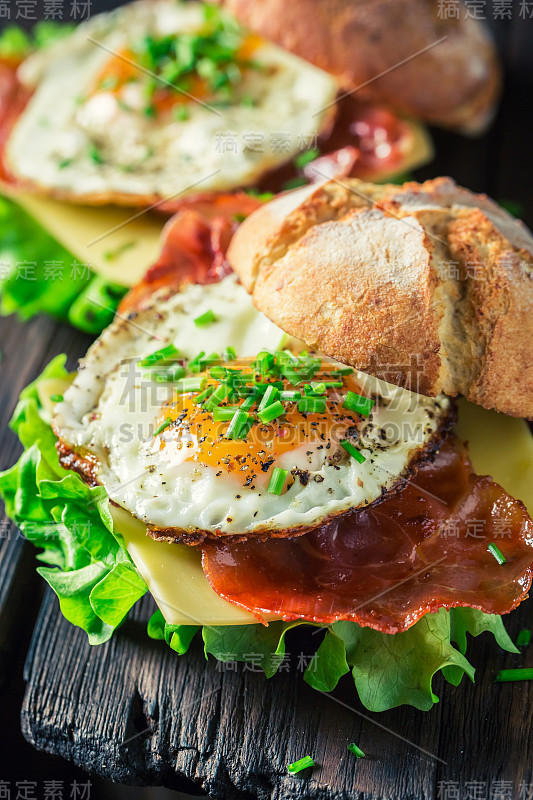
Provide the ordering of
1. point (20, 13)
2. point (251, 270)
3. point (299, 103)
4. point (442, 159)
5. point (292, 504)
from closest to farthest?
point (292, 504) → point (251, 270) → point (299, 103) → point (442, 159) → point (20, 13)

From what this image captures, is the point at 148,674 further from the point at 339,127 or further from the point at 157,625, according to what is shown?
the point at 339,127

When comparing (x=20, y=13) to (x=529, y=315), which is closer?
(x=529, y=315)

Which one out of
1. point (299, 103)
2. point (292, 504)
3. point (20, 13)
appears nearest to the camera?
point (292, 504)

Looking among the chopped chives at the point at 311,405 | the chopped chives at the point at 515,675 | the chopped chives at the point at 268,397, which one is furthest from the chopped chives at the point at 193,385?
the chopped chives at the point at 515,675

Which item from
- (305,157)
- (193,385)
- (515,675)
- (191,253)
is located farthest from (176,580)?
(305,157)

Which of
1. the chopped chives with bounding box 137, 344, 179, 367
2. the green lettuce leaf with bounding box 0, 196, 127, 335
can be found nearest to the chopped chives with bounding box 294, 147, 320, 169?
the green lettuce leaf with bounding box 0, 196, 127, 335

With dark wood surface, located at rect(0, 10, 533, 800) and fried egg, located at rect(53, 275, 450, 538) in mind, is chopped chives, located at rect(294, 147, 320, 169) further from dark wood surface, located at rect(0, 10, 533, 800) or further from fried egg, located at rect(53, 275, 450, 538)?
dark wood surface, located at rect(0, 10, 533, 800)

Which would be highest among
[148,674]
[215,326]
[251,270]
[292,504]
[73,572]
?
[251,270]

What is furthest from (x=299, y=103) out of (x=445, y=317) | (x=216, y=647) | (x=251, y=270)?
(x=216, y=647)
